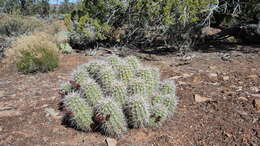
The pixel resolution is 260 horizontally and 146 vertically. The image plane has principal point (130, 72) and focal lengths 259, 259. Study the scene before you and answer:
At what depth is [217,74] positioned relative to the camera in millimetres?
4238

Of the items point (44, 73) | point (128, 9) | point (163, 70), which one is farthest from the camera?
point (128, 9)

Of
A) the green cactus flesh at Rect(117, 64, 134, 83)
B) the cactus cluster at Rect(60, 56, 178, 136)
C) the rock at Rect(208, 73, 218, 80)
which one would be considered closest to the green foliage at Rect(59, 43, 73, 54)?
the rock at Rect(208, 73, 218, 80)

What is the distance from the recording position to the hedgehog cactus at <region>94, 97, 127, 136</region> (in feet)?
7.82

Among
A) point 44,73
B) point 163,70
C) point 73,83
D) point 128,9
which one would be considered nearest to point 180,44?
point 128,9

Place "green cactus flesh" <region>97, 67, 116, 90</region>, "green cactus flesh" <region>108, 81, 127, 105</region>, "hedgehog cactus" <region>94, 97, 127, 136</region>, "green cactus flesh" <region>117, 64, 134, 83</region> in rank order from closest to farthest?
"hedgehog cactus" <region>94, 97, 127, 136</region> → "green cactus flesh" <region>108, 81, 127, 105</region> → "green cactus flesh" <region>97, 67, 116, 90</region> → "green cactus flesh" <region>117, 64, 134, 83</region>

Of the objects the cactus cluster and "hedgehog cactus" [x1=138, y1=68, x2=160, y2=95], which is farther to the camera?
"hedgehog cactus" [x1=138, y1=68, x2=160, y2=95]

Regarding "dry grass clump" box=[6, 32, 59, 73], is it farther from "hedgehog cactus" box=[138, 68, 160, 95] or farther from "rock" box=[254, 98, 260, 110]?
"rock" box=[254, 98, 260, 110]

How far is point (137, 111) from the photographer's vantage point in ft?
8.03

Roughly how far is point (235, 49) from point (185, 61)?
1.90 meters

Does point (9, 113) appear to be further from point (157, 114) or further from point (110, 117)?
point (157, 114)

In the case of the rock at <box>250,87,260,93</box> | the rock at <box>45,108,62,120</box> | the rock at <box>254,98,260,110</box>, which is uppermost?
the rock at <box>250,87,260,93</box>

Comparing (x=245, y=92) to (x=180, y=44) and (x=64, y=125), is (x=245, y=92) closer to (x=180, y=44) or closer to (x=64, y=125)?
(x=64, y=125)

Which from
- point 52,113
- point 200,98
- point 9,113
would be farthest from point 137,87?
point 9,113

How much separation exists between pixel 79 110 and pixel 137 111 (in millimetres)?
567
